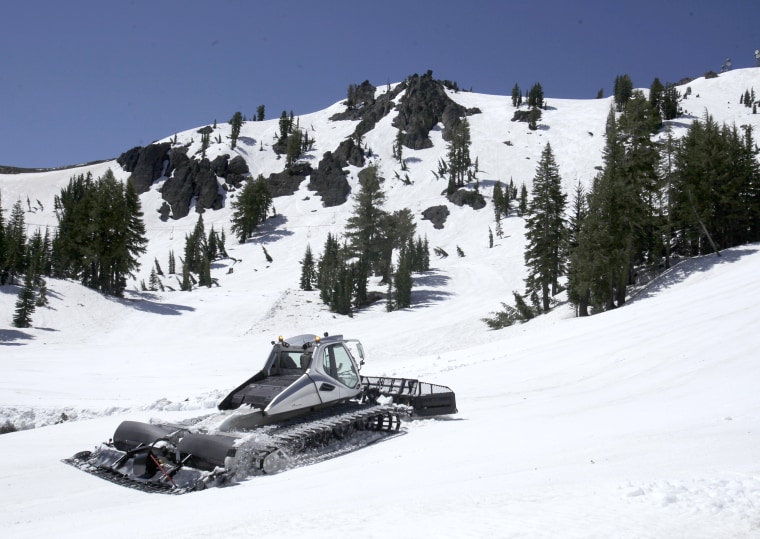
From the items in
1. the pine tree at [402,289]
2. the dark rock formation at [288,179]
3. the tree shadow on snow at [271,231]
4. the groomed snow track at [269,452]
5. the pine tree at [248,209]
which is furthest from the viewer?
the dark rock formation at [288,179]

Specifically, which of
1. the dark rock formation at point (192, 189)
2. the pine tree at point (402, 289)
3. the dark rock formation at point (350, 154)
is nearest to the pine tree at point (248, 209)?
the dark rock formation at point (192, 189)

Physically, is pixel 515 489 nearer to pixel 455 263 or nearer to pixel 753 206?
pixel 753 206

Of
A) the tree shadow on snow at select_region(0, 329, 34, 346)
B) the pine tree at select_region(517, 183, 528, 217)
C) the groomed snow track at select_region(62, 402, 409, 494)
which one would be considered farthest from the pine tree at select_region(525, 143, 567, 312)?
the pine tree at select_region(517, 183, 528, 217)

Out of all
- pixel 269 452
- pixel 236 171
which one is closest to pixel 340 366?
pixel 269 452

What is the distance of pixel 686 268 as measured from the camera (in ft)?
105

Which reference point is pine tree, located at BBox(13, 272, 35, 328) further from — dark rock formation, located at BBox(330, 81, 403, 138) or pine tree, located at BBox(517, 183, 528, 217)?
dark rock formation, located at BBox(330, 81, 403, 138)

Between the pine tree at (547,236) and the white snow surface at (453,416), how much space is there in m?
3.27

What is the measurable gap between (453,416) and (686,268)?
2573cm

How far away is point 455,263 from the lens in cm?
6512

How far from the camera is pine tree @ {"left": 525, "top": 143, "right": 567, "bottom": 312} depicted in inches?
1473

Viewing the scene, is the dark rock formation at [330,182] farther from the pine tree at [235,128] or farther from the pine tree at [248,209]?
the pine tree at [235,128]

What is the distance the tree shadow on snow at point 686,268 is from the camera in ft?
101

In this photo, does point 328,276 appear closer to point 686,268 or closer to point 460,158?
point 686,268

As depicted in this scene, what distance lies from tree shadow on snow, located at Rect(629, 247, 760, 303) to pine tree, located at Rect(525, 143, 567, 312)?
6.12 metres
